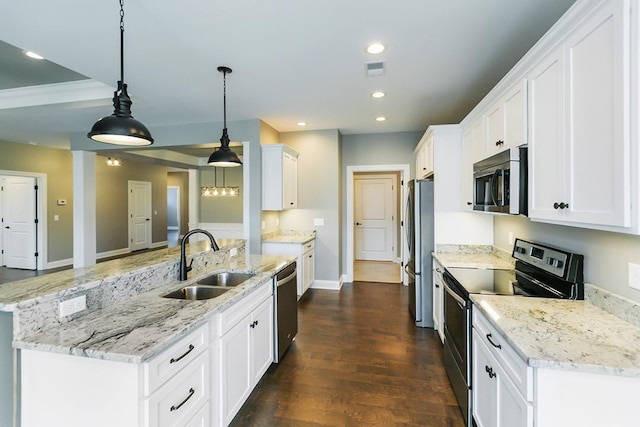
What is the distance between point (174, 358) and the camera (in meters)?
1.37

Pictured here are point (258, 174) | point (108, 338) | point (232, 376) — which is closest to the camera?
point (108, 338)

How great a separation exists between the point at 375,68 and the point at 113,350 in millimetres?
2813

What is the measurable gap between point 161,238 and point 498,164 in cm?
974

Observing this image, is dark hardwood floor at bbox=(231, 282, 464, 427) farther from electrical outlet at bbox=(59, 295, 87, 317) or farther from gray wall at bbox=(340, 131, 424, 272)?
gray wall at bbox=(340, 131, 424, 272)

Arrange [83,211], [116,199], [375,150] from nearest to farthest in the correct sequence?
[83,211]
[375,150]
[116,199]

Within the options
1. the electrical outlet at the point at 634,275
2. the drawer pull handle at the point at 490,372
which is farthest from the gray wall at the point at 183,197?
the electrical outlet at the point at 634,275

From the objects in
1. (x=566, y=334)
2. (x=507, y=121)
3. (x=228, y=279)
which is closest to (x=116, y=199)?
(x=228, y=279)

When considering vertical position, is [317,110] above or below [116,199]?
above

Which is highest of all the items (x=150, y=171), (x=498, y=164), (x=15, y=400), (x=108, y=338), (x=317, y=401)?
(x=150, y=171)

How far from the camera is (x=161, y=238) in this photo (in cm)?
946

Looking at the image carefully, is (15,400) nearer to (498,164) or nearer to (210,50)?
(210,50)

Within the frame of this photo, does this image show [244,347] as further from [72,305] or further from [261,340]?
[72,305]

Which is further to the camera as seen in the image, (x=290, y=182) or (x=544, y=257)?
(x=290, y=182)

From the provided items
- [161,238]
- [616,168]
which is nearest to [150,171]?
[161,238]
